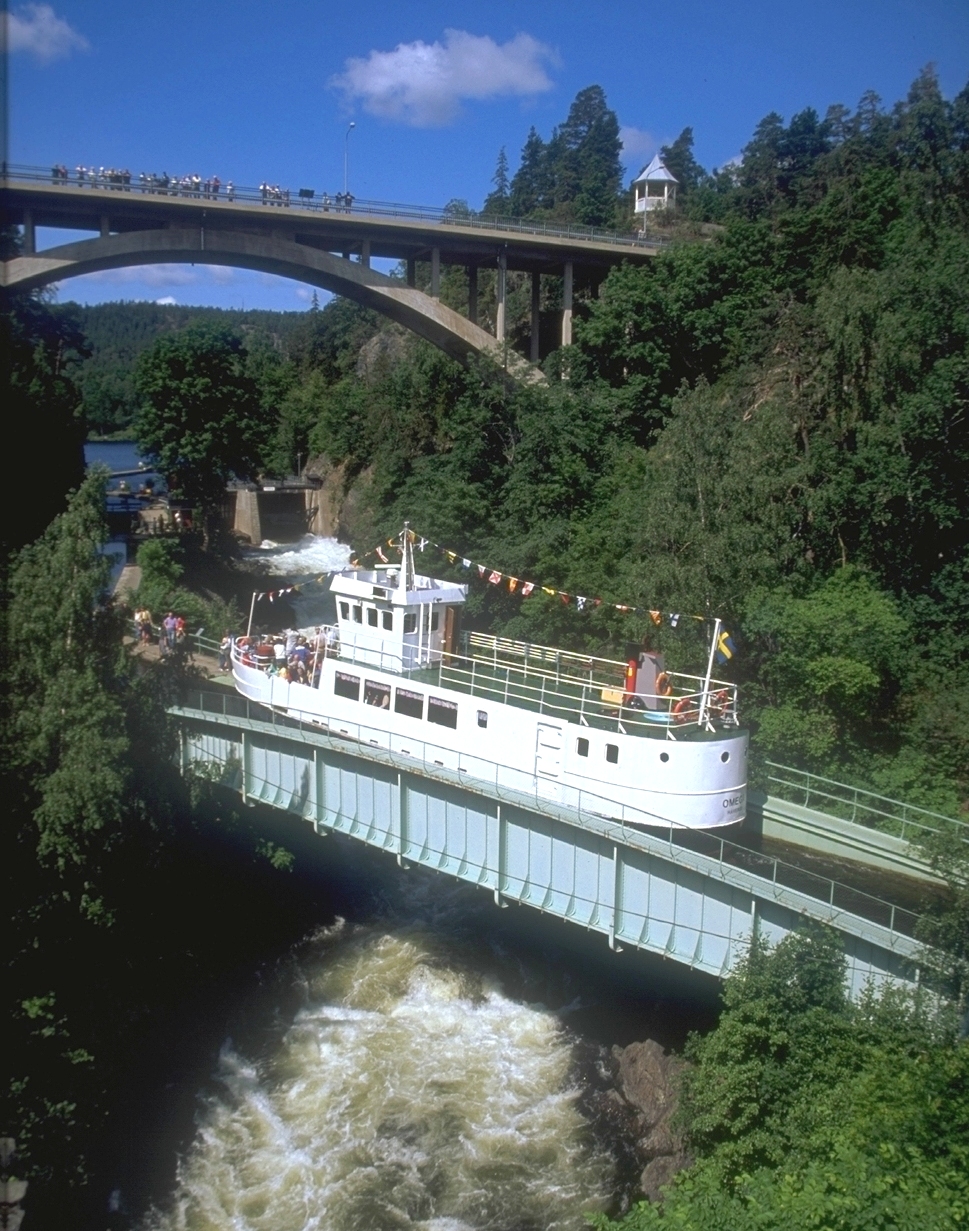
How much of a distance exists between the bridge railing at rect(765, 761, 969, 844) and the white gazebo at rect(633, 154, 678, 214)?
45190 mm

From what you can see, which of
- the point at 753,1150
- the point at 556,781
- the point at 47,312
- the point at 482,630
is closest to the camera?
the point at 753,1150

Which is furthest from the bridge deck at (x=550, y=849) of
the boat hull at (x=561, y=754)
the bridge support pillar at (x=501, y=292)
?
the bridge support pillar at (x=501, y=292)

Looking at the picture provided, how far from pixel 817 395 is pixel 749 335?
9.57 metres

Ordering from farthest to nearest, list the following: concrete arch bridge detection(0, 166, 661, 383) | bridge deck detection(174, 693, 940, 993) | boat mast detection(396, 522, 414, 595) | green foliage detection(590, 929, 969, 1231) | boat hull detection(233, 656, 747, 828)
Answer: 1. concrete arch bridge detection(0, 166, 661, 383)
2. boat mast detection(396, 522, 414, 595)
3. boat hull detection(233, 656, 747, 828)
4. bridge deck detection(174, 693, 940, 993)
5. green foliage detection(590, 929, 969, 1231)

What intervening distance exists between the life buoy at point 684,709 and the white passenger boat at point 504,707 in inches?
1.5

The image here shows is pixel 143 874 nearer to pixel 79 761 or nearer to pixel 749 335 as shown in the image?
pixel 79 761

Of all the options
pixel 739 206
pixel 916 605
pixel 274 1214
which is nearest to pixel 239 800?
pixel 274 1214

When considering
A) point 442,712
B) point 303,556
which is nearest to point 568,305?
point 303,556

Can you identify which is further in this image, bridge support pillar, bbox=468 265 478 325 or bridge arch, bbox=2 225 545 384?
bridge support pillar, bbox=468 265 478 325

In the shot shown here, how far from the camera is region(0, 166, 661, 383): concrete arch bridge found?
32.0 meters

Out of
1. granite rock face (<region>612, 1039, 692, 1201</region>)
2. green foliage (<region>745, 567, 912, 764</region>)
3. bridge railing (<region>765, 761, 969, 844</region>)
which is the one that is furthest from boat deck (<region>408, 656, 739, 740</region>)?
granite rock face (<region>612, 1039, 692, 1201</region>)

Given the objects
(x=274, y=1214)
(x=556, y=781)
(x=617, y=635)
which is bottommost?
(x=274, y=1214)

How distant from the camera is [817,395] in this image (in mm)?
25703

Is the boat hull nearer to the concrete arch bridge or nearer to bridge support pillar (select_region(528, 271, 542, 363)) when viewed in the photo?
the concrete arch bridge
